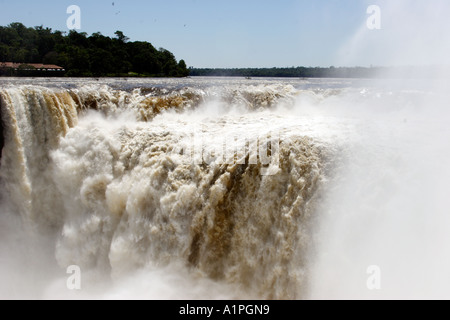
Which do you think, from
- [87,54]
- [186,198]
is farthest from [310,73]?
[186,198]

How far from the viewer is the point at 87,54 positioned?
104ft

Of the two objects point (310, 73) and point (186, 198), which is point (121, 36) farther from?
point (186, 198)

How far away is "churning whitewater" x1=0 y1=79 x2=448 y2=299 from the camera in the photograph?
243 inches

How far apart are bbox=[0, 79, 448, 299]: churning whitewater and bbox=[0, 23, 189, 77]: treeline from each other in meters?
22.7

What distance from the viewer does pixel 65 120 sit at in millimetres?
8805

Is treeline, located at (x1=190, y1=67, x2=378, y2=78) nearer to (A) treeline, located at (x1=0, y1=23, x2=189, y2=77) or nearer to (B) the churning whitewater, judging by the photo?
(A) treeline, located at (x1=0, y1=23, x2=189, y2=77)

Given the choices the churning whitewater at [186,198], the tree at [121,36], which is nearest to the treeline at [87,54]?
the tree at [121,36]

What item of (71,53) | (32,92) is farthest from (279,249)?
(71,53)

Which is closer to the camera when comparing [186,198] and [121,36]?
[186,198]

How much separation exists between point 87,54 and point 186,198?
93.7 ft

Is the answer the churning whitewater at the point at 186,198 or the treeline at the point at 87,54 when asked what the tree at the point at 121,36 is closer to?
the treeline at the point at 87,54

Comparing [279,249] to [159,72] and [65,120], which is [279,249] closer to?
[65,120]

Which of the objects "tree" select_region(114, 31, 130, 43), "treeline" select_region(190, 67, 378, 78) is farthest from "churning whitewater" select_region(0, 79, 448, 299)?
"tree" select_region(114, 31, 130, 43)

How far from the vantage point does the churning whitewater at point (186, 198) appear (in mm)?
6172
